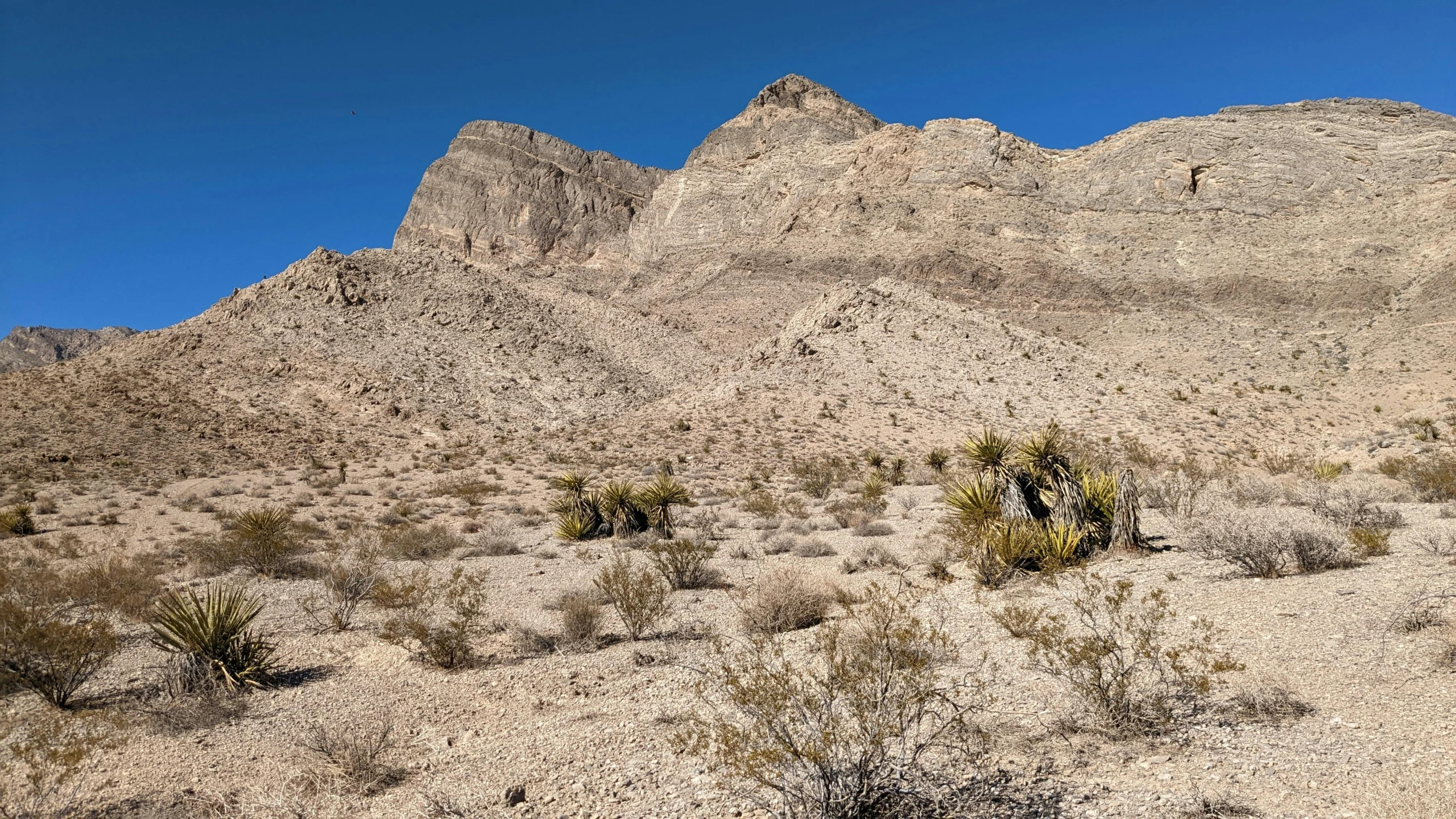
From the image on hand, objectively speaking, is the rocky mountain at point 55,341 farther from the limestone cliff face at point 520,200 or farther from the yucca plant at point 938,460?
the yucca plant at point 938,460

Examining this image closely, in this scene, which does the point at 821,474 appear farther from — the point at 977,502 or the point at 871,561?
the point at 977,502

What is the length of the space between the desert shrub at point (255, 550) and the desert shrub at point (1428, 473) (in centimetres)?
2024

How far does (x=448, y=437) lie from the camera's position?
35375 mm

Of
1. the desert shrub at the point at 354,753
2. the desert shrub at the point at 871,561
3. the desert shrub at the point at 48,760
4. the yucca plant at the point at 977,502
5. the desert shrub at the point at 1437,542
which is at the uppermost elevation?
the yucca plant at the point at 977,502

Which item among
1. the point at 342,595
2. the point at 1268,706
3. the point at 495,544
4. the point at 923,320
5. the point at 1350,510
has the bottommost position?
the point at 1268,706

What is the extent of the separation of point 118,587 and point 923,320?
34204 mm

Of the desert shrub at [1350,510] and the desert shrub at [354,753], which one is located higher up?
the desert shrub at [1350,510]

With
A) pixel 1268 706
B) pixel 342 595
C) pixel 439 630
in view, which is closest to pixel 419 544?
pixel 342 595

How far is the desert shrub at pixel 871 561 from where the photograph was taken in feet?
37.8

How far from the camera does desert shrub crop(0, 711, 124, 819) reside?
15.0 ft

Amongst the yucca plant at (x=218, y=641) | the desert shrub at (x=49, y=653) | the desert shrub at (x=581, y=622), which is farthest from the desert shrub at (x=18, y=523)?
the desert shrub at (x=581, y=622)

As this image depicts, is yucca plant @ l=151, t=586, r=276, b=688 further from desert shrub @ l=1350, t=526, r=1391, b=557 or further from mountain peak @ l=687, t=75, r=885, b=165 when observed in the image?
mountain peak @ l=687, t=75, r=885, b=165

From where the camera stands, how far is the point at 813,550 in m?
13.2

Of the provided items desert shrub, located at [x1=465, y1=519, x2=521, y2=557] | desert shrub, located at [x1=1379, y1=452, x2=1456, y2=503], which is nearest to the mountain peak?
desert shrub, located at [x1=1379, y1=452, x2=1456, y2=503]
